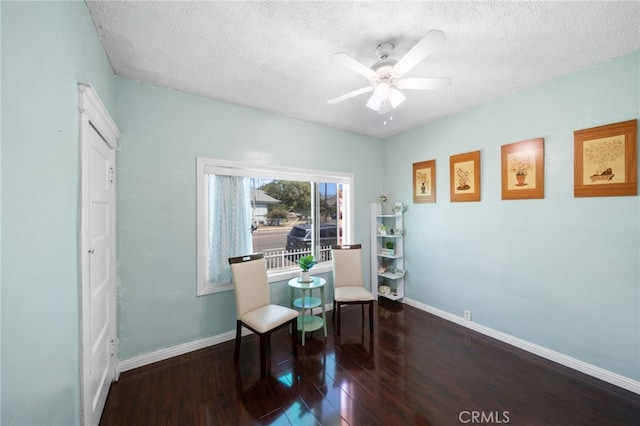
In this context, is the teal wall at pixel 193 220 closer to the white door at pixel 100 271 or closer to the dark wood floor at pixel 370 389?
the white door at pixel 100 271

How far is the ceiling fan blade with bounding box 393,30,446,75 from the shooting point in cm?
132

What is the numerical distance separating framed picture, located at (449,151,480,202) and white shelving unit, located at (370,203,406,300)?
0.88 meters

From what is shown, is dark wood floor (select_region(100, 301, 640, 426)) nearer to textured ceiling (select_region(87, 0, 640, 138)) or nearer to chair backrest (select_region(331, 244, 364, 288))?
chair backrest (select_region(331, 244, 364, 288))

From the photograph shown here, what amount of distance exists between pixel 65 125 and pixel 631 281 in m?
3.97

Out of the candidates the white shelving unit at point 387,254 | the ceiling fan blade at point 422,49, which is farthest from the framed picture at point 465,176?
the ceiling fan blade at point 422,49

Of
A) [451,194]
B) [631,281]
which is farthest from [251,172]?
[631,281]

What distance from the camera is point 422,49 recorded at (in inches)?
56.9

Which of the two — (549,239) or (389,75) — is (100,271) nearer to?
(389,75)

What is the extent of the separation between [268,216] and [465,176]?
2.56 metres

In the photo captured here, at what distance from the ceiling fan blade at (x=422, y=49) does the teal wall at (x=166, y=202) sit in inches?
73.2

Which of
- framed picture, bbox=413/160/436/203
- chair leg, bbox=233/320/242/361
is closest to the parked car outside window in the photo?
chair leg, bbox=233/320/242/361

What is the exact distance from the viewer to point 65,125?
3.79 ft

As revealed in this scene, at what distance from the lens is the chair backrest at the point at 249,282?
2.44 metres

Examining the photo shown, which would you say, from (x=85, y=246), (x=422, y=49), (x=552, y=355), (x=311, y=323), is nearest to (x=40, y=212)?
(x=85, y=246)
